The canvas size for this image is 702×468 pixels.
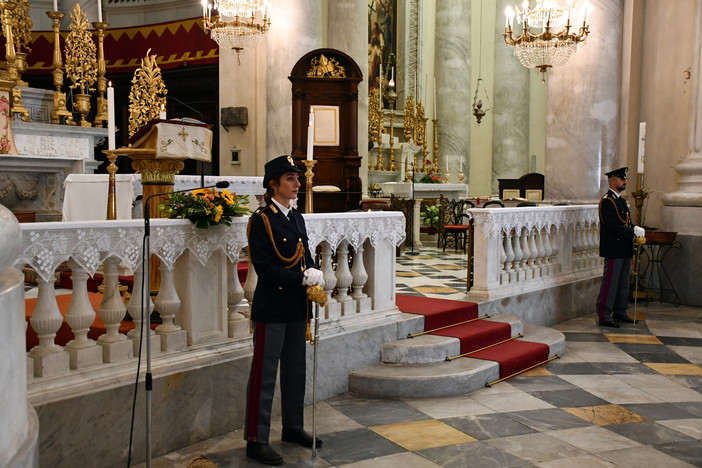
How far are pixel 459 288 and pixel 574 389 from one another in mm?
2786

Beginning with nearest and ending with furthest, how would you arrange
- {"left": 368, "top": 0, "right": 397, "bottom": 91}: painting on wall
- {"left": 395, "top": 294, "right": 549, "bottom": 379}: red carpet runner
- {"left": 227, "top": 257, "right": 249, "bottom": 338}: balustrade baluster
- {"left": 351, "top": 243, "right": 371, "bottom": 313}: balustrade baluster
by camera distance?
{"left": 227, "top": 257, "right": 249, "bottom": 338}: balustrade baluster < {"left": 351, "top": 243, "right": 371, "bottom": 313}: balustrade baluster < {"left": 395, "top": 294, "right": 549, "bottom": 379}: red carpet runner < {"left": 368, "top": 0, "right": 397, "bottom": 91}: painting on wall

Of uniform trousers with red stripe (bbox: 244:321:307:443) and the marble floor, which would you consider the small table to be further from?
uniform trousers with red stripe (bbox: 244:321:307:443)

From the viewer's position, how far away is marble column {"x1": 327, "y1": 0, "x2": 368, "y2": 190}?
12.8 metres

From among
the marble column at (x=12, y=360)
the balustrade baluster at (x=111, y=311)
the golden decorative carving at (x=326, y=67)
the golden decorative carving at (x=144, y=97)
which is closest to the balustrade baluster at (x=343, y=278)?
the balustrade baluster at (x=111, y=311)

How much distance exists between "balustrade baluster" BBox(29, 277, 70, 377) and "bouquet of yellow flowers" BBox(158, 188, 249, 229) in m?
0.99

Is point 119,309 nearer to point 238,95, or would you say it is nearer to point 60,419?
→ point 60,419

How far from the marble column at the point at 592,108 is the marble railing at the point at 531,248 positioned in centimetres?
100

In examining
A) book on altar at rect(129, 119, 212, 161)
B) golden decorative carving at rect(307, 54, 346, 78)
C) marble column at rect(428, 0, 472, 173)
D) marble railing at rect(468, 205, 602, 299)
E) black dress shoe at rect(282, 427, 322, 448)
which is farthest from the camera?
marble column at rect(428, 0, 472, 173)

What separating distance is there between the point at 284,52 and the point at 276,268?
8.09 meters

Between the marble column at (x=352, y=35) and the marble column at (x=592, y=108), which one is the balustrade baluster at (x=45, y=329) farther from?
the marble column at (x=352, y=35)

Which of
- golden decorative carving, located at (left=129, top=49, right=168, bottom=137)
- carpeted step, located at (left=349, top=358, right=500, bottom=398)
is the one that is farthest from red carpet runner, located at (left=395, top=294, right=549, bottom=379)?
golden decorative carving, located at (left=129, top=49, right=168, bottom=137)

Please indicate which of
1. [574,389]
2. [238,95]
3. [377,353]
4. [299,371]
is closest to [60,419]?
[299,371]

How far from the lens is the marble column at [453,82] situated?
1859 centimetres

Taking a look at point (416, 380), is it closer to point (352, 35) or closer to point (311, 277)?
point (311, 277)
